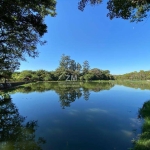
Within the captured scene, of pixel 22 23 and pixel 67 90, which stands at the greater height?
pixel 22 23

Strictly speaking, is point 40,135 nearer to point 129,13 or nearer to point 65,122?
point 65,122

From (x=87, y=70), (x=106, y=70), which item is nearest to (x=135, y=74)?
(x=106, y=70)

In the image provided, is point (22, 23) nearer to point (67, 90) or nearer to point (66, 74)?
point (67, 90)

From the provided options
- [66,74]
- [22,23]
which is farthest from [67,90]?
[66,74]

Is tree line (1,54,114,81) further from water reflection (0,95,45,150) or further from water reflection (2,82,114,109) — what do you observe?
water reflection (0,95,45,150)

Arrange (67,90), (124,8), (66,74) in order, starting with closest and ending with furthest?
(124,8) < (67,90) < (66,74)

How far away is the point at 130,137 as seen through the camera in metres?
4.61

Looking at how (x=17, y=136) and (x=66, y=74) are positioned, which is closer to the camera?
(x=17, y=136)

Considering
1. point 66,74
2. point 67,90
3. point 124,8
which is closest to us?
point 124,8

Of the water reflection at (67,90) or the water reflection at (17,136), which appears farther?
the water reflection at (67,90)

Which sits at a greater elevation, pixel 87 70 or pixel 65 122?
pixel 87 70

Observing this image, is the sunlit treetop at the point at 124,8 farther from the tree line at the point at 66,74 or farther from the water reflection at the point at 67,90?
the tree line at the point at 66,74

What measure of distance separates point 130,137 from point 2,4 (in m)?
6.40

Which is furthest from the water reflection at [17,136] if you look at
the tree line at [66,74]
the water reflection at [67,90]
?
the tree line at [66,74]
